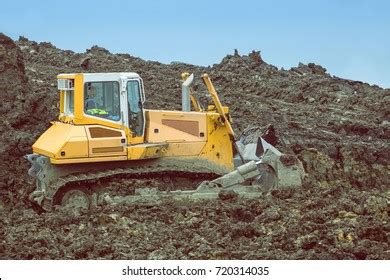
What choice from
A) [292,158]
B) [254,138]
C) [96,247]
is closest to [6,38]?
[254,138]

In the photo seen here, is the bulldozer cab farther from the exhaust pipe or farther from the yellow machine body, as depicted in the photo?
the exhaust pipe

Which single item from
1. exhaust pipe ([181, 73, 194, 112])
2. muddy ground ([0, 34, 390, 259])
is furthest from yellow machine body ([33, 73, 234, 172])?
muddy ground ([0, 34, 390, 259])

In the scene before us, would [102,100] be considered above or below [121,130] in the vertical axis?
above

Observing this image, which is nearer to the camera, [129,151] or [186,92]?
[129,151]

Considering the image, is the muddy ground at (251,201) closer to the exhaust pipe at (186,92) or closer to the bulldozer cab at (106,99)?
the bulldozer cab at (106,99)

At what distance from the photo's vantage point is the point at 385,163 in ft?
54.3

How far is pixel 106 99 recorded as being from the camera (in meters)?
12.6

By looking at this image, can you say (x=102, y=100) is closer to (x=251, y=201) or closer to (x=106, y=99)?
(x=106, y=99)

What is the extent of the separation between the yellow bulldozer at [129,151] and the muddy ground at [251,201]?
1.08 ft

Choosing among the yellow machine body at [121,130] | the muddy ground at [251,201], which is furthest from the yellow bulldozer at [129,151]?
the muddy ground at [251,201]

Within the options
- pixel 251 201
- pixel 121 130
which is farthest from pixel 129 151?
pixel 251 201

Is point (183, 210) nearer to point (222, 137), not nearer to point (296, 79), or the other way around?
point (222, 137)

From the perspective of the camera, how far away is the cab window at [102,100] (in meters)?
12.6

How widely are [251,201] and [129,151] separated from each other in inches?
63.4
